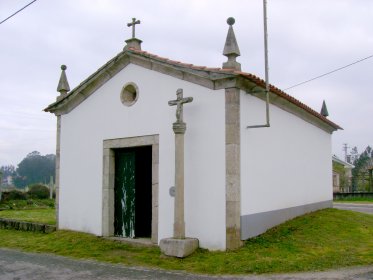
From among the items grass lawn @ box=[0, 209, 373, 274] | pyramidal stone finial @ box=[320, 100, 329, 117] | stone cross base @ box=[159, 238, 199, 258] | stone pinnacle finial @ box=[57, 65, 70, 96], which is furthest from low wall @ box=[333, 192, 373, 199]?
stone cross base @ box=[159, 238, 199, 258]

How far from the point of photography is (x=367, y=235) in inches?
372

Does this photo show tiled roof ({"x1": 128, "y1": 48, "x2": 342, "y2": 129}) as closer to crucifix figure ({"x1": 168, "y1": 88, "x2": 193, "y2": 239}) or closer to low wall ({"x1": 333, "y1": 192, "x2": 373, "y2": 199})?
crucifix figure ({"x1": 168, "y1": 88, "x2": 193, "y2": 239})

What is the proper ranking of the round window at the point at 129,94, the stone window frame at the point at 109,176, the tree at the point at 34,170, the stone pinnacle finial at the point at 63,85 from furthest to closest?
the tree at the point at 34,170, the stone pinnacle finial at the point at 63,85, the round window at the point at 129,94, the stone window frame at the point at 109,176

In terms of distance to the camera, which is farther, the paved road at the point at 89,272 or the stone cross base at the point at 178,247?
the stone cross base at the point at 178,247

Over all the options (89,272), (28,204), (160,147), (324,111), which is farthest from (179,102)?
(28,204)

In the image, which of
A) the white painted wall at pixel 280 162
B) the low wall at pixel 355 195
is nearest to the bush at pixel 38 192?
the white painted wall at pixel 280 162

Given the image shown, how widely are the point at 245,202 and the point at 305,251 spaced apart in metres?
1.50

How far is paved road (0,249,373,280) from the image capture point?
6461 mm

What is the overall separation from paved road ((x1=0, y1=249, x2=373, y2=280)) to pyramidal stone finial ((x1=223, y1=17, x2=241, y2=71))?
167 inches

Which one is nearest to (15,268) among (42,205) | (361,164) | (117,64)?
(117,64)

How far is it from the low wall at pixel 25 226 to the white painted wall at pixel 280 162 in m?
6.14

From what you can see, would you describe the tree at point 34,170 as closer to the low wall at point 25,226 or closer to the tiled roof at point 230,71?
the low wall at point 25,226

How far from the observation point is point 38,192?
79.1 ft

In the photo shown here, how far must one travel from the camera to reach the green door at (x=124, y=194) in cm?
1012
